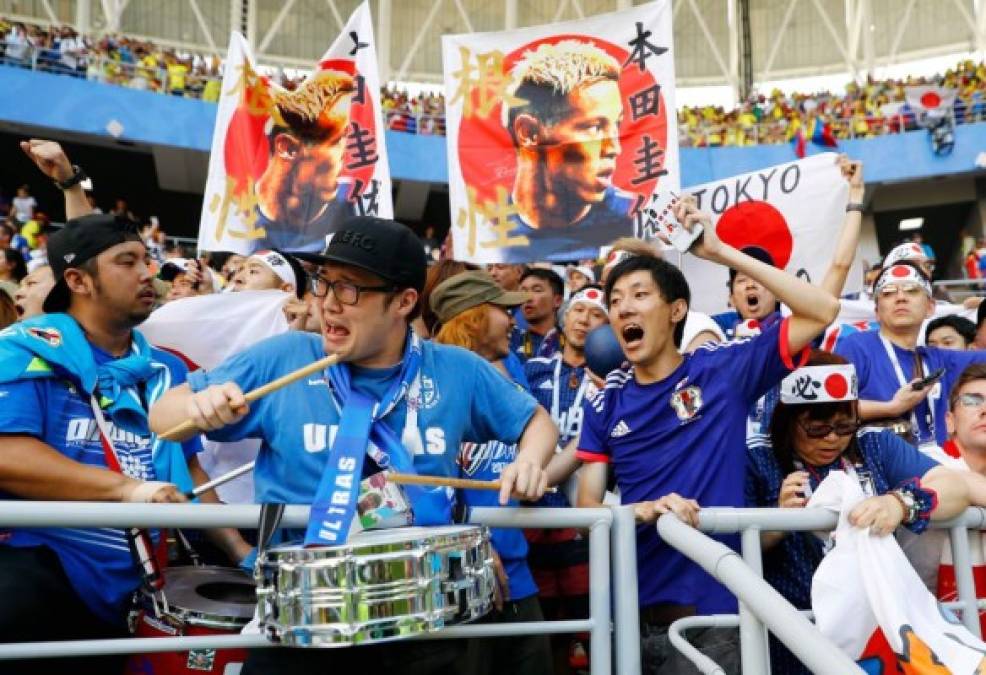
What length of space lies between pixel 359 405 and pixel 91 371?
1.06 metres

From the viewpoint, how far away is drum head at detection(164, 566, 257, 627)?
2311 mm

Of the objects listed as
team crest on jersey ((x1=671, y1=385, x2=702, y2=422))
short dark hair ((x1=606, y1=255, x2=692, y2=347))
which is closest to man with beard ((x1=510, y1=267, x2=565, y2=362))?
short dark hair ((x1=606, y1=255, x2=692, y2=347))

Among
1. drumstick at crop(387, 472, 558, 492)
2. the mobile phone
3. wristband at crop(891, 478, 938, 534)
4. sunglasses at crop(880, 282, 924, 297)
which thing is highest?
sunglasses at crop(880, 282, 924, 297)

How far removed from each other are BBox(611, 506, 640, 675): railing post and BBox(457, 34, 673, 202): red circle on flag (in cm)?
358

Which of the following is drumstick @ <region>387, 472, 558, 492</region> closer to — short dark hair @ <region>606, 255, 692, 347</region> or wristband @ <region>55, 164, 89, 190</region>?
short dark hair @ <region>606, 255, 692, 347</region>

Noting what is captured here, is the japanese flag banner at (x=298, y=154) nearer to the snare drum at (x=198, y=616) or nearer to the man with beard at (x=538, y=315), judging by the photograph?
the man with beard at (x=538, y=315)

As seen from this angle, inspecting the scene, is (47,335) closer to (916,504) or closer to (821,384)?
(821,384)

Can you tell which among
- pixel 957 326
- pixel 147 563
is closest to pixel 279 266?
pixel 147 563

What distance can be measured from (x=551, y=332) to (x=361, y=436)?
3449mm

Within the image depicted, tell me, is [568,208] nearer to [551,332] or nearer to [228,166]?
[551,332]

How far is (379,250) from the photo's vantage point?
2350mm

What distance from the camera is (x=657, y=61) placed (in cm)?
585

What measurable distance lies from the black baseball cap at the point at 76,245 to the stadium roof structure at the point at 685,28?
2296cm

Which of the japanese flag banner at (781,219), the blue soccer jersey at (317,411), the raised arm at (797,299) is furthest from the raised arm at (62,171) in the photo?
the japanese flag banner at (781,219)
